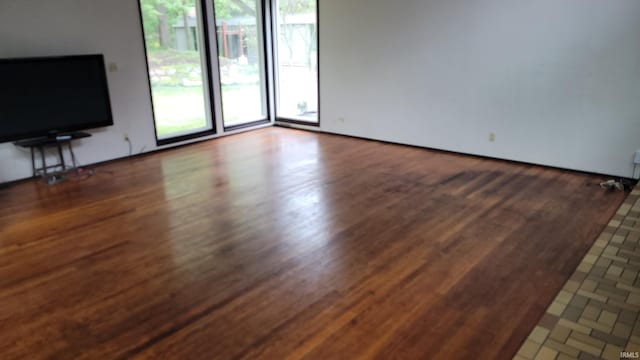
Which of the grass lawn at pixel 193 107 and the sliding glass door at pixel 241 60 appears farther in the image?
the sliding glass door at pixel 241 60

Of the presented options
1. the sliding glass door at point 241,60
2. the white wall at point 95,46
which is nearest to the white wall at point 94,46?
the white wall at point 95,46

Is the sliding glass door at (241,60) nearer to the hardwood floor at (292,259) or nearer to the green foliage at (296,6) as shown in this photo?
the green foliage at (296,6)

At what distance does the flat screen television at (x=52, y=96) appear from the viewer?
185 inches

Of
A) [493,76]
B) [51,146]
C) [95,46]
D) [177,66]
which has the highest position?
[95,46]

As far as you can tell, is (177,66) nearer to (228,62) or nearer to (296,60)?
(228,62)

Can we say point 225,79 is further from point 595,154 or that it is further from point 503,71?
point 595,154

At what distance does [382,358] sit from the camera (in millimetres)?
2256

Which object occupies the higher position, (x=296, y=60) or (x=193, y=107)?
(x=296, y=60)

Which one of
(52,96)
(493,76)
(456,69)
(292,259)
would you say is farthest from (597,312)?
(52,96)

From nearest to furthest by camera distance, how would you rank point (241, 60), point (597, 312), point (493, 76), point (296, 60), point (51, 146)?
1. point (597, 312)
2. point (51, 146)
3. point (493, 76)
4. point (241, 60)
5. point (296, 60)

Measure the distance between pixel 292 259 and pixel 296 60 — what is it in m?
4.87

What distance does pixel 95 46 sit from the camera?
542cm

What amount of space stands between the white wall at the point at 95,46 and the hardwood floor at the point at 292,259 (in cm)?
44

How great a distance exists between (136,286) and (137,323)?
1.37 feet
